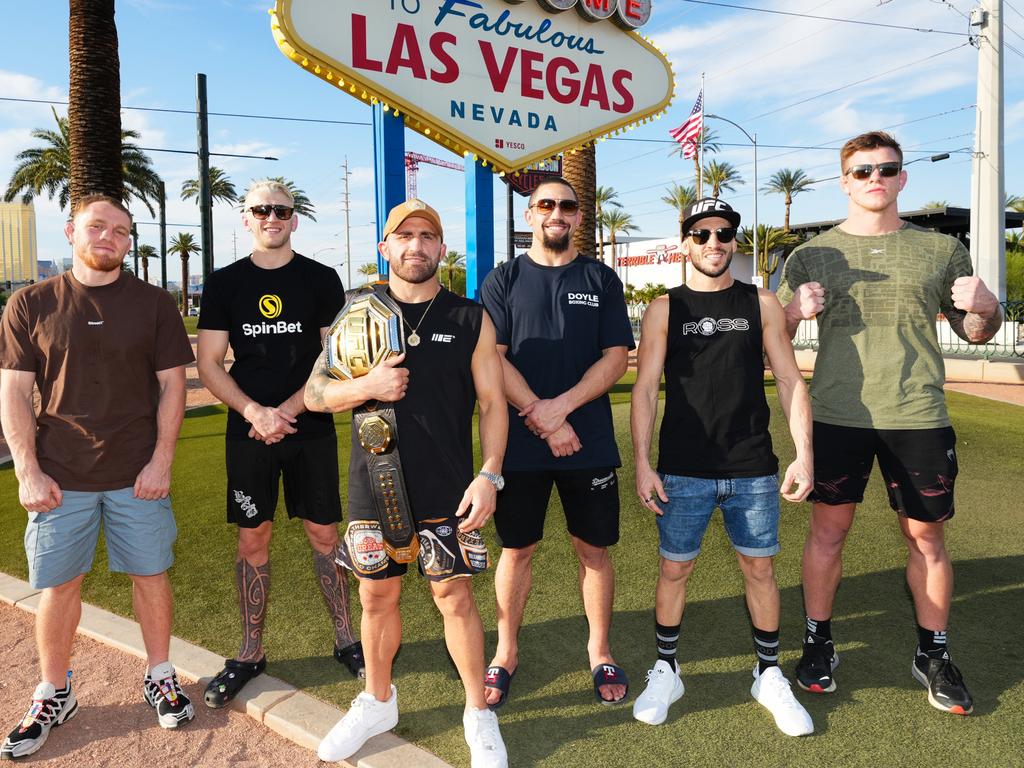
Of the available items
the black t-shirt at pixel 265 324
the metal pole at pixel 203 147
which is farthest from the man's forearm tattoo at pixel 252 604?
the metal pole at pixel 203 147

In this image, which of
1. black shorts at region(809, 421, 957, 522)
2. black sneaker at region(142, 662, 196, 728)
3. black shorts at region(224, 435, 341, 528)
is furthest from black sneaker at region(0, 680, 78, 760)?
black shorts at region(809, 421, 957, 522)

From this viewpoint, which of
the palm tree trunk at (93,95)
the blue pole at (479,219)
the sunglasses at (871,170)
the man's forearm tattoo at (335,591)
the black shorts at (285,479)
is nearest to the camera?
the sunglasses at (871,170)

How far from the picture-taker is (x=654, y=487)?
3271mm

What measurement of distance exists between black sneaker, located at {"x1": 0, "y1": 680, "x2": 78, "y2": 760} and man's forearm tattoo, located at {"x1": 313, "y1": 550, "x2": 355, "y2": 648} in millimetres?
1201

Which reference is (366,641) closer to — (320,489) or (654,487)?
(320,489)

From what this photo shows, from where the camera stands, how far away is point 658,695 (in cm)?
324

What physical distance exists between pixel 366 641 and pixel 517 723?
0.79 meters

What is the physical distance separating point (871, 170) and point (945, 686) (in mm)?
2380

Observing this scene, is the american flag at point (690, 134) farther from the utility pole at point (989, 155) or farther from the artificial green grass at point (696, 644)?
the artificial green grass at point (696, 644)

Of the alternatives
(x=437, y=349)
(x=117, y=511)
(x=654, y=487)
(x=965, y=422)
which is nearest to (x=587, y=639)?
(x=654, y=487)

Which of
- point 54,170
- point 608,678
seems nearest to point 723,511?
point 608,678

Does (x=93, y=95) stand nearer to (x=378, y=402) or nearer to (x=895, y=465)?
(x=378, y=402)

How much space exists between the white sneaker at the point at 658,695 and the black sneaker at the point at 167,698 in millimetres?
2045

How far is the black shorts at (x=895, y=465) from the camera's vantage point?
10.8 ft
